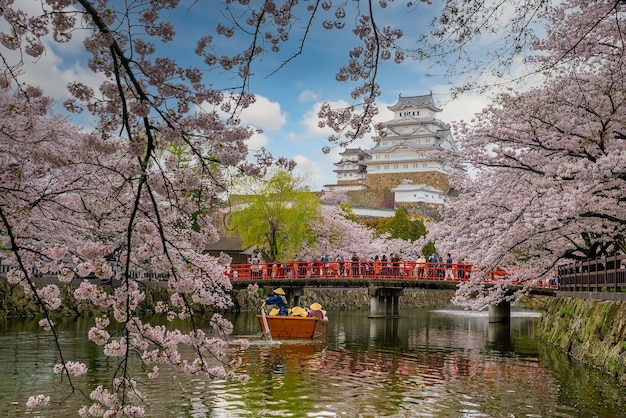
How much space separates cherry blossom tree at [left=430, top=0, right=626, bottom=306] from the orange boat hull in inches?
216

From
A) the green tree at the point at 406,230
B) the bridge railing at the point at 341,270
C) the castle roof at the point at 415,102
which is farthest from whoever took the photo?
the castle roof at the point at 415,102

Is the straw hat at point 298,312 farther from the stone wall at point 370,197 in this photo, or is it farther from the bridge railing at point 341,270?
the stone wall at point 370,197

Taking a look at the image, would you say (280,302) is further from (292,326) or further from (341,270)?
(341,270)

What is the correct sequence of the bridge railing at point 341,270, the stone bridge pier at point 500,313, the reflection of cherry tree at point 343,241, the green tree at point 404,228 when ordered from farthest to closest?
the green tree at point 404,228
the reflection of cherry tree at point 343,241
the bridge railing at point 341,270
the stone bridge pier at point 500,313

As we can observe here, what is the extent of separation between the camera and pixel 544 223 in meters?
16.9

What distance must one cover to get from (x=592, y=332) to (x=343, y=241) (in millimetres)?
31574

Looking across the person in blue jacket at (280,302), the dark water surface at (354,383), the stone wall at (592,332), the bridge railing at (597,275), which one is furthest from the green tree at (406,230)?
the dark water surface at (354,383)

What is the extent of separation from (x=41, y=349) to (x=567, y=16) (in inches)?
619

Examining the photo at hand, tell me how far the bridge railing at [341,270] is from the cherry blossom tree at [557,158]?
1382cm

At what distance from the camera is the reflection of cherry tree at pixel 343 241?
1769 inches

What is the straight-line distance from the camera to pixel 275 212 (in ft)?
135

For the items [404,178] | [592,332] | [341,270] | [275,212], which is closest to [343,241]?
[275,212]

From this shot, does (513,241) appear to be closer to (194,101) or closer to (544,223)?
(544,223)

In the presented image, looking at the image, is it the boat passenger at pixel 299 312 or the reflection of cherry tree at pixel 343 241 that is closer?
the boat passenger at pixel 299 312
